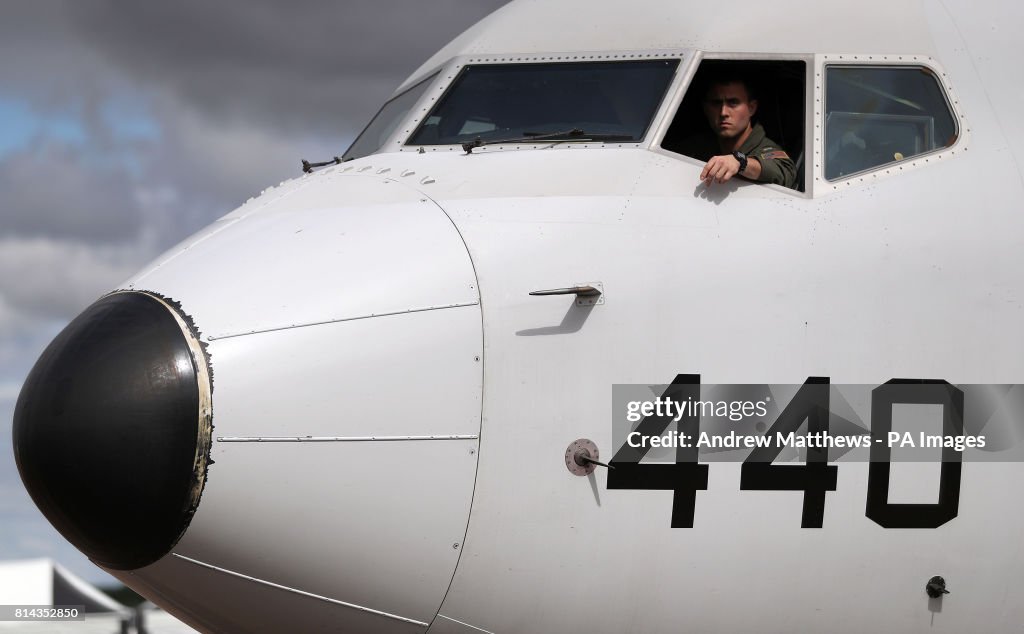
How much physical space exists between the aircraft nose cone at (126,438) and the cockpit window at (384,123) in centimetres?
235

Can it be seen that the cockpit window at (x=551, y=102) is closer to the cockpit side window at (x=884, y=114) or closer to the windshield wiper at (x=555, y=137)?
the windshield wiper at (x=555, y=137)

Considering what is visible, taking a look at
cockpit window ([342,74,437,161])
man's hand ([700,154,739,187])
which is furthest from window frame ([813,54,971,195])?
cockpit window ([342,74,437,161])

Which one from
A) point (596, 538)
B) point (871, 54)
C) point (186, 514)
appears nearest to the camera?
point (186, 514)

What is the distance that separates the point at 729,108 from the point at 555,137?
101 cm

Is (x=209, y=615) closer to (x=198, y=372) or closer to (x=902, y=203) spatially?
(x=198, y=372)

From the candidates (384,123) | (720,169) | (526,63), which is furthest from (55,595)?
(720,169)

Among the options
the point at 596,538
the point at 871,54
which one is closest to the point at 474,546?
the point at 596,538

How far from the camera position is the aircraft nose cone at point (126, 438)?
5.39m

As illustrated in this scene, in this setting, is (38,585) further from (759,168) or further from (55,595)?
(759,168)

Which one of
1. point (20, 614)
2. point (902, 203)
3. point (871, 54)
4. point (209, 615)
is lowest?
point (20, 614)

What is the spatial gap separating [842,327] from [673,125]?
1450 mm

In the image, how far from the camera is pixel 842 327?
6160 millimetres

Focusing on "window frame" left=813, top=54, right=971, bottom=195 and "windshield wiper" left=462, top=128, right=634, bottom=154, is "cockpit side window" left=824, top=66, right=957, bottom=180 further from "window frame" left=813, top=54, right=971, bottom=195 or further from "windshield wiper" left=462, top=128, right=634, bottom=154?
"windshield wiper" left=462, top=128, right=634, bottom=154

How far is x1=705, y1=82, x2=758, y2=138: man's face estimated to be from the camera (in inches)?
277
